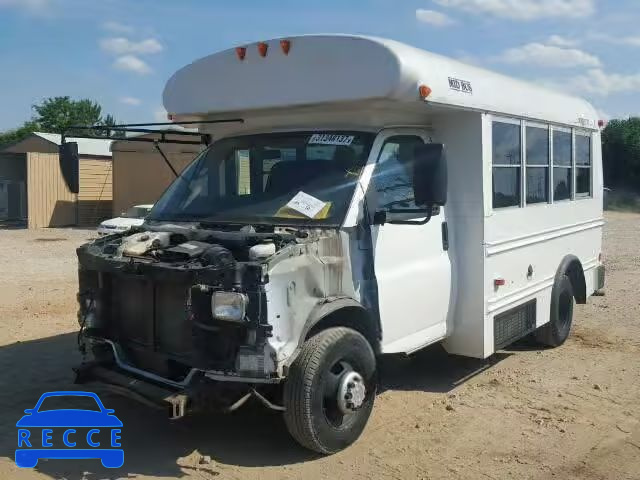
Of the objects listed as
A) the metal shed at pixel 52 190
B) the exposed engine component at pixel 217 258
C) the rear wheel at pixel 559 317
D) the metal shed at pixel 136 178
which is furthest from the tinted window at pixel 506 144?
the metal shed at pixel 52 190

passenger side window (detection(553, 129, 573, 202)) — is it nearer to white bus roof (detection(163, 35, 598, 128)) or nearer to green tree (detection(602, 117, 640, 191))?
white bus roof (detection(163, 35, 598, 128))

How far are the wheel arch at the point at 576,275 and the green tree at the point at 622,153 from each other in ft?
104

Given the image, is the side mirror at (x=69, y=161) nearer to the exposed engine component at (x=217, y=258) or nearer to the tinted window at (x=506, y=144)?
the exposed engine component at (x=217, y=258)

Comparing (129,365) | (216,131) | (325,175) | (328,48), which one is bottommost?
(129,365)

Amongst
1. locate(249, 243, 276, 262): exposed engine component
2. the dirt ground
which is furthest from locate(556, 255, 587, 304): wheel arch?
locate(249, 243, 276, 262): exposed engine component

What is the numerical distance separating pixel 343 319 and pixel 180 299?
1.14 meters

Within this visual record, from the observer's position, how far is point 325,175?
519 centimetres

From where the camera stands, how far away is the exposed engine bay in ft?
13.7

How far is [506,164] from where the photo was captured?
6.46 metres

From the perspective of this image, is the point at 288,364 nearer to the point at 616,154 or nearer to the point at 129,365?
the point at 129,365

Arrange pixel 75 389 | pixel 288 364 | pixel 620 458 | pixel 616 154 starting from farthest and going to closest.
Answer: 1. pixel 616 154
2. pixel 75 389
3. pixel 620 458
4. pixel 288 364

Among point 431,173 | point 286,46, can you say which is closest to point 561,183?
point 431,173

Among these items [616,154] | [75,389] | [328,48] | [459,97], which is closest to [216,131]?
[328,48]

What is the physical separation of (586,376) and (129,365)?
14.2ft
